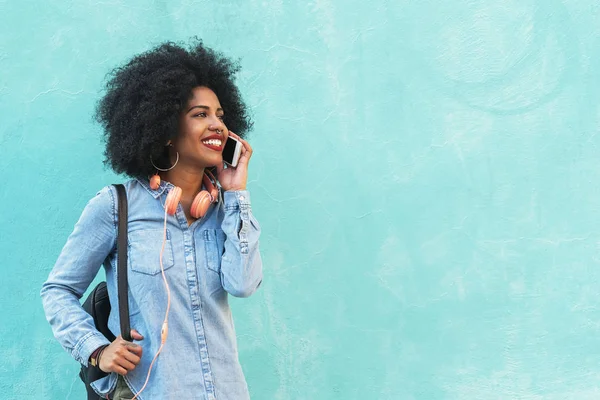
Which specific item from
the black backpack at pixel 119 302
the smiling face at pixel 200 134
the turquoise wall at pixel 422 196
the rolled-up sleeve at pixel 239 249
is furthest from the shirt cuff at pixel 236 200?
the turquoise wall at pixel 422 196

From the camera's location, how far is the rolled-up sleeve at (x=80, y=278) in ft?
7.56

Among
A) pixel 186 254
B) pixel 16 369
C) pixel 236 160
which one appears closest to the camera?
pixel 186 254

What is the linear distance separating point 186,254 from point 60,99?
1.08m

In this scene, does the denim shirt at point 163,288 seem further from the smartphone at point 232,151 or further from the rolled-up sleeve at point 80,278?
the smartphone at point 232,151

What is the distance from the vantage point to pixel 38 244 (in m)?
3.07

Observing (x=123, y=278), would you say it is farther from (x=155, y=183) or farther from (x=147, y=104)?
(x=147, y=104)

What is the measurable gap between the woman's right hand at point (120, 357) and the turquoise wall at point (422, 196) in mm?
985

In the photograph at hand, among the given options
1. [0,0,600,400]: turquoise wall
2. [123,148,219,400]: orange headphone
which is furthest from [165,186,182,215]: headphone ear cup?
[0,0,600,400]: turquoise wall

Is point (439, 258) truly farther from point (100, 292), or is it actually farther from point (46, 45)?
point (46, 45)

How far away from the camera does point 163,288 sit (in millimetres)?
2350

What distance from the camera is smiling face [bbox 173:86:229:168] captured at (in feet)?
8.34

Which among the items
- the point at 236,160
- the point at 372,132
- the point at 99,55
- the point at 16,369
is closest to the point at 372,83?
the point at 372,132

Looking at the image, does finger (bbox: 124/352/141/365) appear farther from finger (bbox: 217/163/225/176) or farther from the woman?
finger (bbox: 217/163/225/176)

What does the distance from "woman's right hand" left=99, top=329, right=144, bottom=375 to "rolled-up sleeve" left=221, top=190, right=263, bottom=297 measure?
340mm
